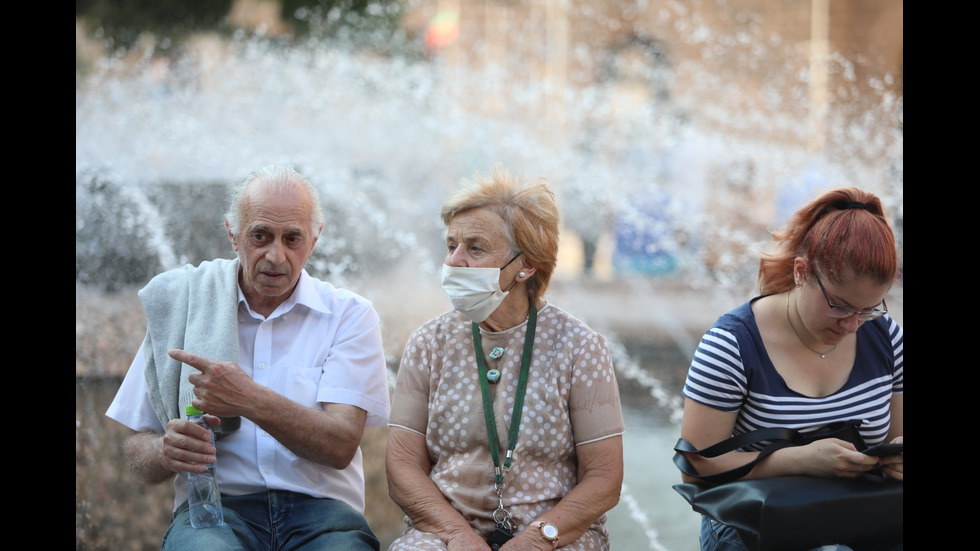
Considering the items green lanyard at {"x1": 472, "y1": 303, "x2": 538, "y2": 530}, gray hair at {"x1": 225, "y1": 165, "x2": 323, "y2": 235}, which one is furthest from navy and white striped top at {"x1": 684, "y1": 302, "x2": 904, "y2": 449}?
gray hair at {"x1": 225, "y1": 165, "x2": 323, "y2": 235}

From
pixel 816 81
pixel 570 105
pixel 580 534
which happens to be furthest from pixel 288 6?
pixel 580 534

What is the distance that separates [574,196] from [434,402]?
507 cm

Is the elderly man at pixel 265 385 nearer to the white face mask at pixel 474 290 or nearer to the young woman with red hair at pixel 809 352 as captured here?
the white face mask at pixel 474 290

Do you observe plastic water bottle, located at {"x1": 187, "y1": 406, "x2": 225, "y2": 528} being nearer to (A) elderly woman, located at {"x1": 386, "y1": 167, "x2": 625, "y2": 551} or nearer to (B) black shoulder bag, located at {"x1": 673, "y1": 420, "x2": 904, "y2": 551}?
(A) elderly woman, located at {"x1": 386, "y1": 167, "x2": 625, "y2": 551}

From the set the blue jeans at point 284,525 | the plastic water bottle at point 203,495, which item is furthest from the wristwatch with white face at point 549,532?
the plastic water bottle at point 203,495

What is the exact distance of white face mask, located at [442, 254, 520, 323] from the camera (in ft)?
8.36

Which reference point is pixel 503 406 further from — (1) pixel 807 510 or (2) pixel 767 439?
(1) pixel 807 510

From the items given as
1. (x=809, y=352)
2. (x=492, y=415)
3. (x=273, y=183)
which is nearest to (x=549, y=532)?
(x=492, y=415)

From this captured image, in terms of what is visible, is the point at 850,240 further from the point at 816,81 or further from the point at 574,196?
the point at 816,81

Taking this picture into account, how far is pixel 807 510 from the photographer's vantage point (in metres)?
2.25

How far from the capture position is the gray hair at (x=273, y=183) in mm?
2746

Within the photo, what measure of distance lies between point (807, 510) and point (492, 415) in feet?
2.91

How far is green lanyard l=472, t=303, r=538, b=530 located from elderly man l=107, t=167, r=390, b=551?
0.37m

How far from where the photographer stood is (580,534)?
2.46m
